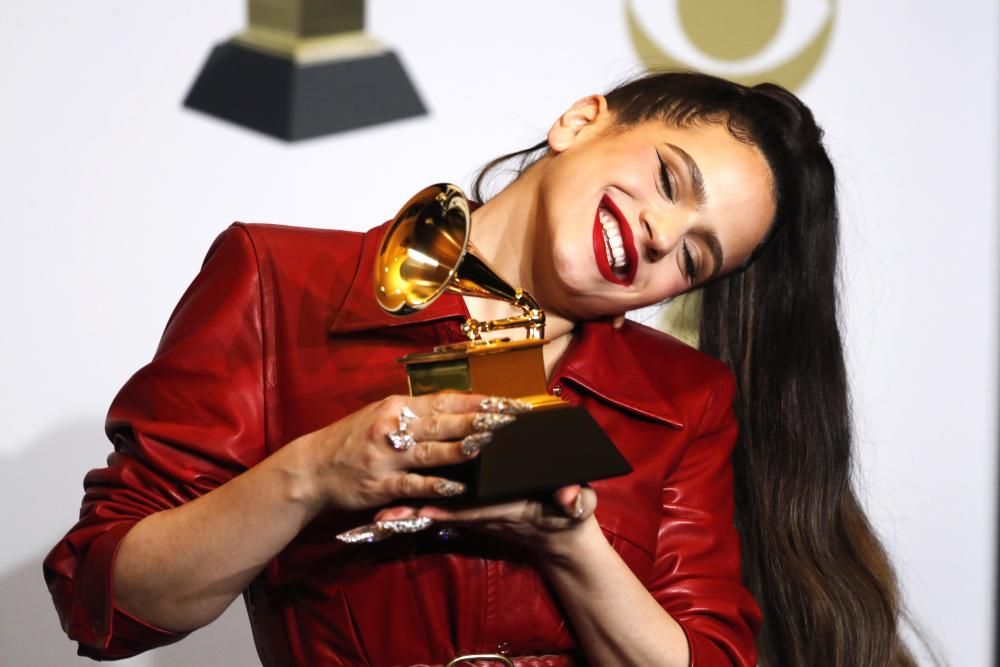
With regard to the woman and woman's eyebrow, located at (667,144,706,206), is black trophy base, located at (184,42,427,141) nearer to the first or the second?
the woman

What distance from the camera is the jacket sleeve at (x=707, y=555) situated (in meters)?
1.26

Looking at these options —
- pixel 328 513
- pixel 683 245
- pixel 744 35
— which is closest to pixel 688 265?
pixel 683 245

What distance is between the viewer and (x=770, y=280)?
4.91ft

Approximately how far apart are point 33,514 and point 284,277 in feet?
2.12

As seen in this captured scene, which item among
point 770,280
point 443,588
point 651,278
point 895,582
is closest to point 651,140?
point 651,278

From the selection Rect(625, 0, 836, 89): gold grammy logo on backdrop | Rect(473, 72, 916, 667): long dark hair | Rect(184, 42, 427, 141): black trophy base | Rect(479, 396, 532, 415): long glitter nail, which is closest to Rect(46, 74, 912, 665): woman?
Rect(479, 396, 532, 415): long glitter nail

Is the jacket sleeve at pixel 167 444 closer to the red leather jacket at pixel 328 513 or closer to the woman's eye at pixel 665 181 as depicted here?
the red leather jacket at pixel 328 513

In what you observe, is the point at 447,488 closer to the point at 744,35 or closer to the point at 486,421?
the point at 486,421

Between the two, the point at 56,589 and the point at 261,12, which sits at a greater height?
the point at 261,12

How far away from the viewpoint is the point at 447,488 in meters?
0.92

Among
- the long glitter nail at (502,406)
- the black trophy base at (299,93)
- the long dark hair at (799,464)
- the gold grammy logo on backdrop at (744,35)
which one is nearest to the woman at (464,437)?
the long glitter nail at (502,406)

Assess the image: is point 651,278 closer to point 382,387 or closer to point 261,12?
point 382,387

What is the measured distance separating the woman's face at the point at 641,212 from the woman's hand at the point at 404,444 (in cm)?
28

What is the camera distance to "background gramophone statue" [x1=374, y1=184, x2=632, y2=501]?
36.7 inches
